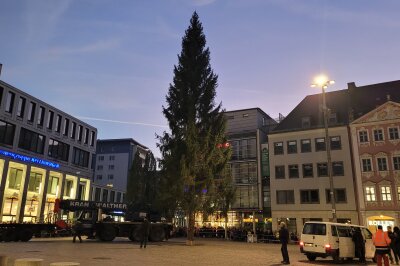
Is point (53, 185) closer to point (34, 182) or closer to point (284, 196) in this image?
point (34, 182)

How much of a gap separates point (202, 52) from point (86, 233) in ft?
64.8

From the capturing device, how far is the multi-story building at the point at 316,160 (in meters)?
45.1

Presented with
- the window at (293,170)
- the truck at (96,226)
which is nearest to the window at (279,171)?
the window at (293,170)

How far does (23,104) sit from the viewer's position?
4978 cm

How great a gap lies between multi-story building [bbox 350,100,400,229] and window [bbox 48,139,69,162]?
41855 mm

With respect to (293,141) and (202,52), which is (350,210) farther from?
(202,52)

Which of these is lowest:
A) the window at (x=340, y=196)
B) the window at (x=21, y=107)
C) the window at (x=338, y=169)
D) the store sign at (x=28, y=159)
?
the window at (x=340, y=196)

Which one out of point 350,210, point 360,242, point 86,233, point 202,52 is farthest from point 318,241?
point 350,210

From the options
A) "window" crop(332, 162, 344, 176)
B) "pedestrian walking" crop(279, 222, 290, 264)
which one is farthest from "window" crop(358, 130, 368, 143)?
"pedestrian walking" crop(279, 222, 290, 264)

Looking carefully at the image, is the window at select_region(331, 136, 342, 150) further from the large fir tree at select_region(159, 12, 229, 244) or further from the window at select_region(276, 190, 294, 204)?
the large fir tree at select_region(159, 12, 229, 244)

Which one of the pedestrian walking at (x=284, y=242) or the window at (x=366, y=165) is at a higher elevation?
the window at (x=366, y=165)

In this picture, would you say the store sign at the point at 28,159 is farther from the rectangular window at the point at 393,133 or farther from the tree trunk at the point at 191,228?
the rectangular window at the point at 393,133

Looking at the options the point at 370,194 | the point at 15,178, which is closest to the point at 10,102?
the point at 15,178

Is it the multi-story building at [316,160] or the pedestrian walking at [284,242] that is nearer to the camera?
the pedestrian walking at [284,242]
